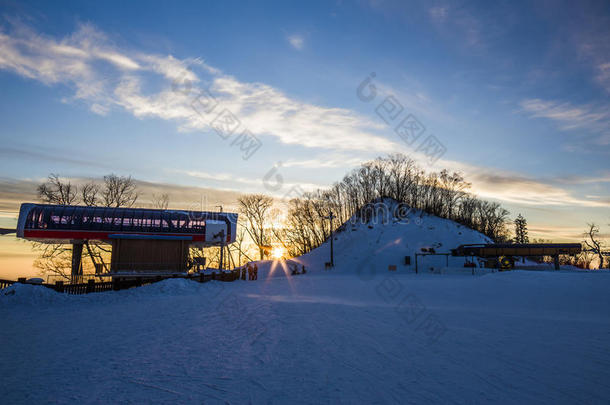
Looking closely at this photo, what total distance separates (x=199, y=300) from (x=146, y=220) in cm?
2314

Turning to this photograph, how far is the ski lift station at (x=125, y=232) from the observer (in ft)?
115

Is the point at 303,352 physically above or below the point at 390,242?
below

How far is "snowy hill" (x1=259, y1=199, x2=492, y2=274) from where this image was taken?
153 feet

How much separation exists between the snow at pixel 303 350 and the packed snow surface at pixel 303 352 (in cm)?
3

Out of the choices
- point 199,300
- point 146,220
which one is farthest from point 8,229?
point 199,300

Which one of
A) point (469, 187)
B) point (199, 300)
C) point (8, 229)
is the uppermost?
point (469, 187)

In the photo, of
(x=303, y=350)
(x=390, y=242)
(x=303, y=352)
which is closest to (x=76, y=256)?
(x=303, y=350)

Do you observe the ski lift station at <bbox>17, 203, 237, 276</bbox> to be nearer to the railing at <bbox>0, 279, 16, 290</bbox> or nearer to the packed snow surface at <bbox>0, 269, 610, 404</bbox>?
the railing at <bbox>0, 279, 16, 290</bbox>

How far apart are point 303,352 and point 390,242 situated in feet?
152

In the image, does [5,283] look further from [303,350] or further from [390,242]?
[390,242]

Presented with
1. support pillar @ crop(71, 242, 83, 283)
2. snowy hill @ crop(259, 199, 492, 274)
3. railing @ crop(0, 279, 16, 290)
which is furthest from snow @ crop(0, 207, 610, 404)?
snowy hill @ crop(259, 199, 492, 274)

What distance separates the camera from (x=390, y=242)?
5259 cm

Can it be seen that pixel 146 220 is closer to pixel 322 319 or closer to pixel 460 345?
Answer: pixel 322 319

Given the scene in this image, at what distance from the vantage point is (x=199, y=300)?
56.7ft
